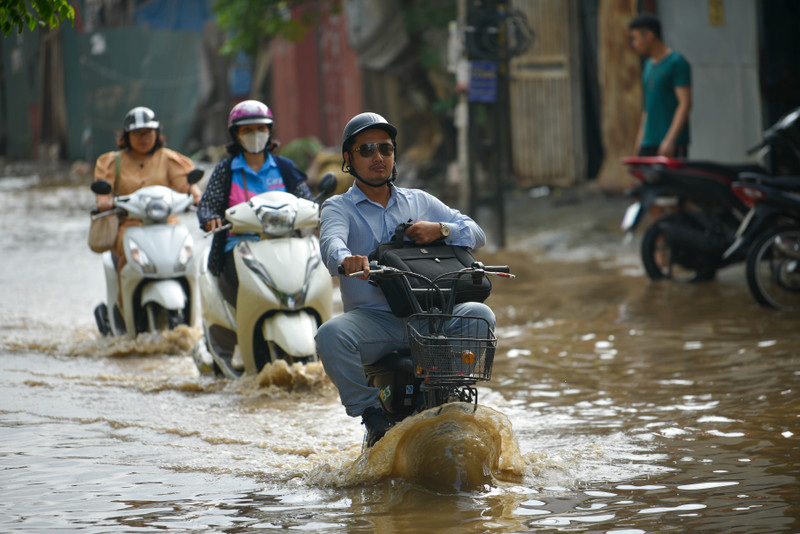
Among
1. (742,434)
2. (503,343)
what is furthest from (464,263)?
A: (503,343)

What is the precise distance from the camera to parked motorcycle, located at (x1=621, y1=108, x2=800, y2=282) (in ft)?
32.1

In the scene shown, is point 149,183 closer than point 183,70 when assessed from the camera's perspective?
Yes

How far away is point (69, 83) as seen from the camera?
30.8 meters

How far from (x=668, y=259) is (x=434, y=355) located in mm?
6546

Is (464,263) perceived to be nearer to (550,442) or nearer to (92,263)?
(550,442)

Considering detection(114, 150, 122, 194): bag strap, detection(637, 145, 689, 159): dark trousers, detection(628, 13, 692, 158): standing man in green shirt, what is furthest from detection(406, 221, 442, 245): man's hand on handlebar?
detection(637, 145, 689, 159): dark trousers

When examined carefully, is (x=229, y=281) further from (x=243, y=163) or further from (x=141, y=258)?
(x=141, y=258)

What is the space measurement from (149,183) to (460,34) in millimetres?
5586

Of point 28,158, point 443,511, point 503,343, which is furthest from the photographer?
point 28,158

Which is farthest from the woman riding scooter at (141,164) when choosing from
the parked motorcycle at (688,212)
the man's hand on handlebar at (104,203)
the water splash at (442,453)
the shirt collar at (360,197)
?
the water splash at (442,453)

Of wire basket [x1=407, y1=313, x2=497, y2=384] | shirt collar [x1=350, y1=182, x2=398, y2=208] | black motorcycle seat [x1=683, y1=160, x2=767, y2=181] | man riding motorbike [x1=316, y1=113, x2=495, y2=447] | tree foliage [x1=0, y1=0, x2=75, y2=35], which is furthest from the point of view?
black motorcycle seat [x1=683, y1=160, x2=767, y2=181]

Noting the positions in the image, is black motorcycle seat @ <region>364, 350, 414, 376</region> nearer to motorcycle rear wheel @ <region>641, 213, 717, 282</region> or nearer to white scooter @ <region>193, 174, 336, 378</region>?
white scooter @ <region>193, 174, 336, 378</region>

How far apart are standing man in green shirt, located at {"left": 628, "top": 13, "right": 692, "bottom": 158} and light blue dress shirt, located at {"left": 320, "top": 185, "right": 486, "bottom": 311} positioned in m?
5.69

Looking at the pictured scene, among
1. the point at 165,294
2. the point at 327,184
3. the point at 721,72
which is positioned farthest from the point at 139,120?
the point at 721,72
